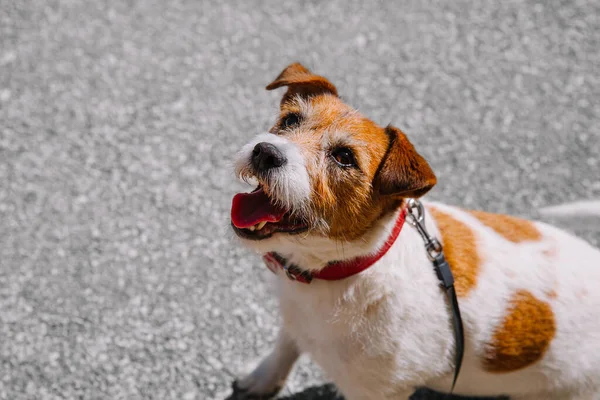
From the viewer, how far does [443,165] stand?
468cm

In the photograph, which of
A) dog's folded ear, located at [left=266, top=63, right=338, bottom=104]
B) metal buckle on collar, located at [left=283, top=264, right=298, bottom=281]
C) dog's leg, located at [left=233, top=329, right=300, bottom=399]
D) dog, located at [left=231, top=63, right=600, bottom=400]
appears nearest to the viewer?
dog, located at [left=231, top=63, right=600, bottom=400]

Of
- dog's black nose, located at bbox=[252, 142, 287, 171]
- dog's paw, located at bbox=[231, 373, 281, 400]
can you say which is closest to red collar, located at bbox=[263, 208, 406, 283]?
dog's black nose, located at bbox=[252, 142, 287, 171]

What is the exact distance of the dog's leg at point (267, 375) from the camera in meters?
3.46

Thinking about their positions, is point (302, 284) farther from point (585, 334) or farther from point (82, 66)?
point (82, 66)

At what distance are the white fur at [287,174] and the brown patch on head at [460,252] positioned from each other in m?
0.71

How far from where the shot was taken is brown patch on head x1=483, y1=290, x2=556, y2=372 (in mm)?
2691

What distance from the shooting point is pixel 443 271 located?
105 inches

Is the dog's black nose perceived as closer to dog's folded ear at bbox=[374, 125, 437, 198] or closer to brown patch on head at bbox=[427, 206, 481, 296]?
A: dog's folded ear at bbox=[374, 125, 437, 198]

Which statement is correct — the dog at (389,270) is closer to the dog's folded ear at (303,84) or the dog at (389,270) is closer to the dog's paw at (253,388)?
the dog's folded ear at (303,84)

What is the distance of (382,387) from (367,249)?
67cm

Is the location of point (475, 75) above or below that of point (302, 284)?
above

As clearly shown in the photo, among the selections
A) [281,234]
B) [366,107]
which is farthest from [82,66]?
[281,234]

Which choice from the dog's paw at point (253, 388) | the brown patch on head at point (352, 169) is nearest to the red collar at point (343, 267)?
the brown patch on head at point (352, 169)

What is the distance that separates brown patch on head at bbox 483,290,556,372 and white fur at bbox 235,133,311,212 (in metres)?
1.01
